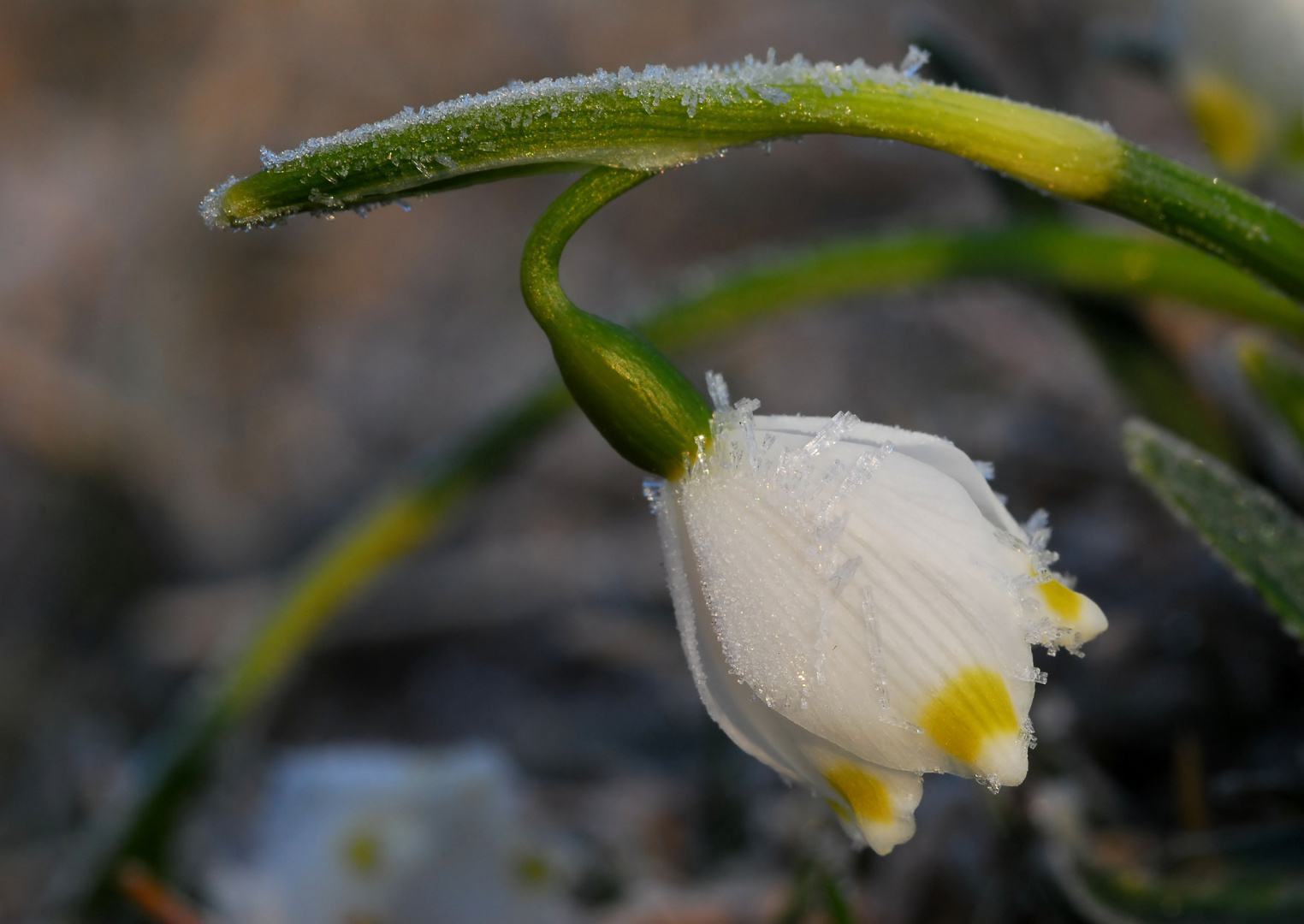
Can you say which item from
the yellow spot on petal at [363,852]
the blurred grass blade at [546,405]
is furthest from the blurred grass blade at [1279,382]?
the yellow spot on petal at [363,852]

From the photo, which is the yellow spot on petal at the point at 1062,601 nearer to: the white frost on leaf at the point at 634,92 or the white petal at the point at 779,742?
the white petal at the point at 779,742

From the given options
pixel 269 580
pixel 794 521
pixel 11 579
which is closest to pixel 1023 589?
pixel 794 521

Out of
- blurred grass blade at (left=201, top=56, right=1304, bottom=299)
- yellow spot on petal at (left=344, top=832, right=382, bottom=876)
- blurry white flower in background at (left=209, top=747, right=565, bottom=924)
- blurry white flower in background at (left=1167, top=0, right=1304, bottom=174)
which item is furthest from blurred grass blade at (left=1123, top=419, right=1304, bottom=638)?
yellow spot on petal at (left=344, top=832, right=382, bottom=876)

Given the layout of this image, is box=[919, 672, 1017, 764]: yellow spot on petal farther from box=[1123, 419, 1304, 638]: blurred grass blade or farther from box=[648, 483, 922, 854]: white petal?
box=[1123, 419, 1304, 638]: blurred grass blade

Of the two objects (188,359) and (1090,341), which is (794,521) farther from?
(188,359)

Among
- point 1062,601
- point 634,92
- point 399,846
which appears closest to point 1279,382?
point 1062,601

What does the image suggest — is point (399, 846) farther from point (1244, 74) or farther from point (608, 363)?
point (1244, 74)
